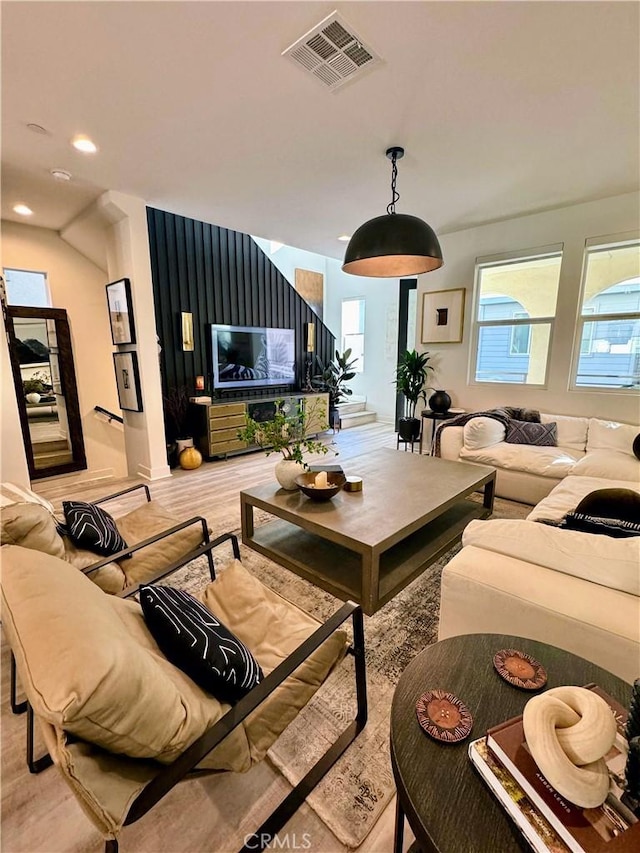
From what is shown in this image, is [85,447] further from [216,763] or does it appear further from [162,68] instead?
[216,763]

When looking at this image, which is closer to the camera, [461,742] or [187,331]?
[461,742]

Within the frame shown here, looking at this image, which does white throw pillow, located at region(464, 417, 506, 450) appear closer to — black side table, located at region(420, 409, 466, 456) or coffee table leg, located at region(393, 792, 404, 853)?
black side table, located at region(420, 409, 466, 456)

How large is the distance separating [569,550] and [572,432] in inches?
120

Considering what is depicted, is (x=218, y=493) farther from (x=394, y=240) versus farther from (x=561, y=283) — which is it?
(x=561, y=283)

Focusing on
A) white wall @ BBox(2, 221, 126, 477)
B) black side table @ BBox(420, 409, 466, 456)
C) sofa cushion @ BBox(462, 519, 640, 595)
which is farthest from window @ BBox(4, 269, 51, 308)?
sofa cushion @ BBox(462, 519, 640, 595)

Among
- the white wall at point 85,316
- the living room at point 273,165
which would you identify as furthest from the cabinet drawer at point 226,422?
the white wall at point 85,316

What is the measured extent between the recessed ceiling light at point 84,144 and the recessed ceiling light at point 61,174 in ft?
1.52

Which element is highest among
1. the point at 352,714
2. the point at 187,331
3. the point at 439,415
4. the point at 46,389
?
the point at 187,331

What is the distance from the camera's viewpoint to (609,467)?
2896 millimetres

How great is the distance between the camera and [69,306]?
478 cm

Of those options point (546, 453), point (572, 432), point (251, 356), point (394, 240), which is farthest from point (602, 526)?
point (251, 356)

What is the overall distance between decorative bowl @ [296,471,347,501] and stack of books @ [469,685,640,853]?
1.51 metres

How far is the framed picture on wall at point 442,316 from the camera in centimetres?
486

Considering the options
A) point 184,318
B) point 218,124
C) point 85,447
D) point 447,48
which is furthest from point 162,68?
point 85,447
